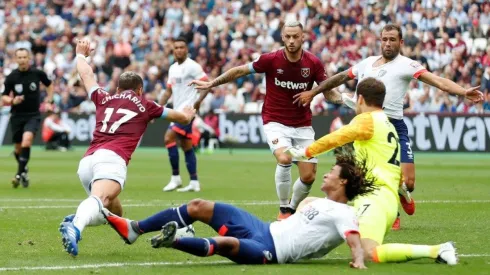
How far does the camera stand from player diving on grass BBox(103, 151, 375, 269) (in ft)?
29.3

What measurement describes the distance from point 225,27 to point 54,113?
7.97 meters

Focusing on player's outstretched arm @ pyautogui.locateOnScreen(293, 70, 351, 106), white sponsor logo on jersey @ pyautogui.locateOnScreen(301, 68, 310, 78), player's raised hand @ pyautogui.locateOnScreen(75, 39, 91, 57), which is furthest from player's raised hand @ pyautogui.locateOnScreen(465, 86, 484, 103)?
player's raised hand @ pyautogui.locateOnScreen(75, 39, 91, 57)

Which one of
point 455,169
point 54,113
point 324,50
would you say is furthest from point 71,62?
point 455,169

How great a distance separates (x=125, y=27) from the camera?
4159cm

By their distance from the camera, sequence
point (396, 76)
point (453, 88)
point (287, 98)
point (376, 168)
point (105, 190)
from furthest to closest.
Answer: point (287, 98) → point (396, 76) → point (453, 88) → point (105, 190) → point (376, 168)

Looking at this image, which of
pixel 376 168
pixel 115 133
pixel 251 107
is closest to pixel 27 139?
pixel 115 133

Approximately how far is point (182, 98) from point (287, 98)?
18.2 feet

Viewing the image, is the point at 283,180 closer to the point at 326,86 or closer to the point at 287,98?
the point at 287,98

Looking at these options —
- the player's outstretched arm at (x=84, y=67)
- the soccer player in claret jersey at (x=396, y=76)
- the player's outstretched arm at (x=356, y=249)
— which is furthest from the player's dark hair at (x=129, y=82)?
the player's outstretched arm at (x=356, y=249)

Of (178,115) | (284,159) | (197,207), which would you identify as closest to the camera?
(197,207)

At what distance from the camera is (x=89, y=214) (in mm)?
9930

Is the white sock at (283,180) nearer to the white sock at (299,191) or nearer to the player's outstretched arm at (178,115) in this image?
the white sock at (299,191)

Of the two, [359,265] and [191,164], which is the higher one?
[359,265]

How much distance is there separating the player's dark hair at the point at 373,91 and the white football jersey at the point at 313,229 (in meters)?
1.53
